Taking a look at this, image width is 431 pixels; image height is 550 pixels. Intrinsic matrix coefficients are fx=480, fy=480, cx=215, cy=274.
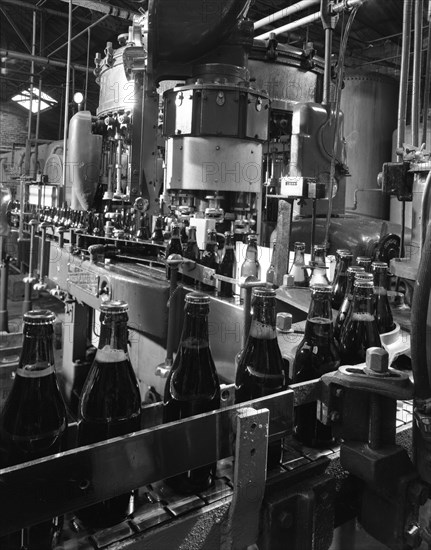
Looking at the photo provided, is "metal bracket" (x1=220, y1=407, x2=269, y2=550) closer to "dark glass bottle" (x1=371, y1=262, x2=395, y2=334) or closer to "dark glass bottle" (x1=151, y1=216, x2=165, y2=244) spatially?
"dark glass bottle" (x1=371, y1=262, x2=395, y2=334)

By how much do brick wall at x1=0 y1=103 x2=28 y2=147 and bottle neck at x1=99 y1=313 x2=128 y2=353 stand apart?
12.3 metres

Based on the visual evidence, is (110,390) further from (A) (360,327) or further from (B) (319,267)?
(B) (319,267)

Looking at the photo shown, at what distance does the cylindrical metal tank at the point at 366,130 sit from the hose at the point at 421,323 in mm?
5110

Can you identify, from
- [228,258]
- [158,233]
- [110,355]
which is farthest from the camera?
[158,233]

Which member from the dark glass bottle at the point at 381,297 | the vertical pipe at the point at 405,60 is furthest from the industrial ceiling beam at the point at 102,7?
the dark glass bottle at the point at 381,297

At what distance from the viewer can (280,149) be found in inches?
139

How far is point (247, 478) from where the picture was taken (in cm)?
58

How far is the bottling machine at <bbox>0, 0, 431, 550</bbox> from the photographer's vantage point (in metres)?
0.55

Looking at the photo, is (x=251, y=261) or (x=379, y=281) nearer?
(x=379, y=281)

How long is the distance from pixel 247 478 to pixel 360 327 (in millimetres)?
475

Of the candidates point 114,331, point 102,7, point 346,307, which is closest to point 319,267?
point 346,307

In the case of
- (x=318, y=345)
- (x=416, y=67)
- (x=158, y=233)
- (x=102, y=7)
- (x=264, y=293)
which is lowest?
(x=318, y=345)

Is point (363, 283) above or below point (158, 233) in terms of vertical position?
below

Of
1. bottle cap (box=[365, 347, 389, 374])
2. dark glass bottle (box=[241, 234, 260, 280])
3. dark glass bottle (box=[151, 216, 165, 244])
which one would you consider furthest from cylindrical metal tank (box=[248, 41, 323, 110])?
bottle cap (box=[365, 347, 389, 374])
